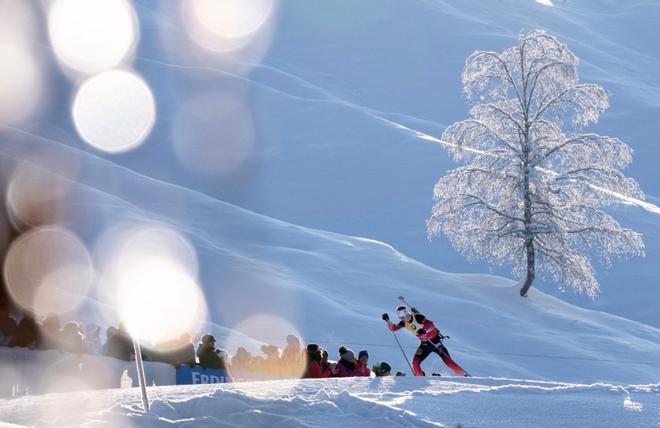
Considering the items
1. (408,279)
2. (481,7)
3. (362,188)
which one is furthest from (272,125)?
(481,7)

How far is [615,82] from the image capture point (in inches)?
3556

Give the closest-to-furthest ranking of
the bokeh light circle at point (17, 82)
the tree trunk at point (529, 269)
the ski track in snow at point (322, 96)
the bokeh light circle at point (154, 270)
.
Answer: the bokeh light circle at point (154, 270) < the tree trunk at point (529, 269) < the ski track in snow at point (322, 96) < the bokeh light circle at point (17, 82)

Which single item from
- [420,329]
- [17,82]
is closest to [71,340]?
[420,329]

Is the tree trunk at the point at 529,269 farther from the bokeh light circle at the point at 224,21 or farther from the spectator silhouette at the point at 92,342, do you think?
the bokeh light circle at the point at 224,21

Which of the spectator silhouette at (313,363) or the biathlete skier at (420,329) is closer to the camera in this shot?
the spectator silhouette at (313,363)

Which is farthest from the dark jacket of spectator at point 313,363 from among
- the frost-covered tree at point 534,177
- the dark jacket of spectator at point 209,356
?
the frost-covered tree at point 534,177

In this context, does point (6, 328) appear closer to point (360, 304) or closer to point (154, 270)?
point (360, 304)

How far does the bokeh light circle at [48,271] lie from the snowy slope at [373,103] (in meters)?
24.0

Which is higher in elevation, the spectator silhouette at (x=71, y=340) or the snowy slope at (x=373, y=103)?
the snowy slope at (x=373, y=103)

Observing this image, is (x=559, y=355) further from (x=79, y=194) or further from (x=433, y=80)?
(x=433, y=80)

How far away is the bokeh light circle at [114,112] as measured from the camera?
67500 millimetres

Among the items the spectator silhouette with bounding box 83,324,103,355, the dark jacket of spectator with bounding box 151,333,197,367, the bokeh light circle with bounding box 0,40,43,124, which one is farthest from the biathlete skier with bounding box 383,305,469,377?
the bokeh light circle with bounding box 0,40,43,124

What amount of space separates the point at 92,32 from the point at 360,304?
7813cm

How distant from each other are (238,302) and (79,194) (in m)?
10.5
